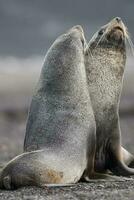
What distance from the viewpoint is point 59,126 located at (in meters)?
13.1

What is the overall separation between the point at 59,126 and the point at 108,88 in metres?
1.55

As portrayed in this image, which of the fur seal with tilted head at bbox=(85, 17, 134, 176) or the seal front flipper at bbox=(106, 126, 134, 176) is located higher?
the fur seal with tilted head at bbox=(85, 17, 134, 176)

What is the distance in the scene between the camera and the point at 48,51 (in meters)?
13.8

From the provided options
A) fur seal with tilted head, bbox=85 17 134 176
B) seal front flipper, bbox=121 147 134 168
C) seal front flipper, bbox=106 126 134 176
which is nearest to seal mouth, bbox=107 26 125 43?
fur seal with tilted head, bbox=85 17 134 176

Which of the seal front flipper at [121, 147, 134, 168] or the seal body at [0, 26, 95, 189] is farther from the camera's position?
the seal front flipper at [121, 147, 134, 168]

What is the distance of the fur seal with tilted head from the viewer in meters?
14.0

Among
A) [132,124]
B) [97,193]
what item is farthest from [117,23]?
[132,124]

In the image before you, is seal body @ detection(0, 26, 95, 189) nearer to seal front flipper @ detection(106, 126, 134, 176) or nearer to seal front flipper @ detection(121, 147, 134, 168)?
seal front flipper @ detection(106, 126, 134, 176)

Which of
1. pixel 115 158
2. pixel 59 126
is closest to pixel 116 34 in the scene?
pixel 115 158

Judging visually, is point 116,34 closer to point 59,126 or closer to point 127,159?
point 127,159

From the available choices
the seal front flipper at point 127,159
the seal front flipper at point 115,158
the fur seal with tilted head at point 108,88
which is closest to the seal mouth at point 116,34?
the fur seal with tilted head at point 108,88

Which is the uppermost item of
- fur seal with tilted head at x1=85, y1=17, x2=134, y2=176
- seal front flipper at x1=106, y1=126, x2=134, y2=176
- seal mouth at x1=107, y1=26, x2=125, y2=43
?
seal mouth at x1=107, y1=26, x2=125, y2=43

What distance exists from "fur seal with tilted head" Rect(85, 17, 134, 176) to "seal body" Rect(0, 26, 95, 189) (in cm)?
50

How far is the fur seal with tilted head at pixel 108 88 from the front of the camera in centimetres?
1395
